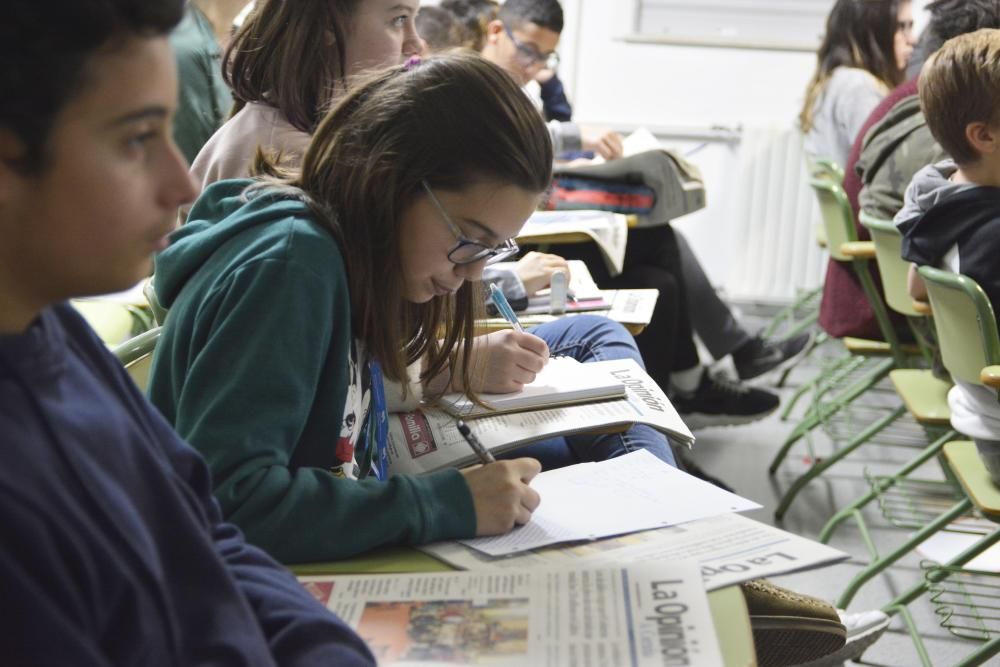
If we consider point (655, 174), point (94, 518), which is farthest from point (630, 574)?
point (655, 174)

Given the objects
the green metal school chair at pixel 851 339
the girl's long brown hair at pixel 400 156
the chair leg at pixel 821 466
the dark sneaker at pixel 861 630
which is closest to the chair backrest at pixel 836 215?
the green metal school chair at pixel 851 339

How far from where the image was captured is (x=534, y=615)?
896 millimetres

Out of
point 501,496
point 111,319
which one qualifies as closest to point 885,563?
point 501,496

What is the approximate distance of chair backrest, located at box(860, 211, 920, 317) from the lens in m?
2.48

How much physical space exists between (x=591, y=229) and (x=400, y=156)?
4.32 feet

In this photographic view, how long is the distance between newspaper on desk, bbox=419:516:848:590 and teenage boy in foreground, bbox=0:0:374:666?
0.32m

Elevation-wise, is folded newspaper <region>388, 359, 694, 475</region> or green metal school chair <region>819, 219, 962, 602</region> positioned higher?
folded newspaper <region>388, 359, 694, 475</region>

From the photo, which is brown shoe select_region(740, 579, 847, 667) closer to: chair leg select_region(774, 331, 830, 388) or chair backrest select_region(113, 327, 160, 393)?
chair backrest select_region(113, 327, 160, 393)

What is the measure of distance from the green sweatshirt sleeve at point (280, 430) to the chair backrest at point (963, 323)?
3.82 feet

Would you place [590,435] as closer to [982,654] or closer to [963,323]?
[963,323]

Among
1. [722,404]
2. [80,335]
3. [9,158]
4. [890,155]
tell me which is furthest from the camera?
[722,404]

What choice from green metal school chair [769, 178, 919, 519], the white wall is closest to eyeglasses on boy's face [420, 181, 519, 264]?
green metal school chair [769, 178, 919, 519]

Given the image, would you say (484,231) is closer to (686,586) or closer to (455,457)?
(455,457)

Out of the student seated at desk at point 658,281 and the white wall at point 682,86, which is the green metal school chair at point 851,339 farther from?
the white wall at point 682,86
